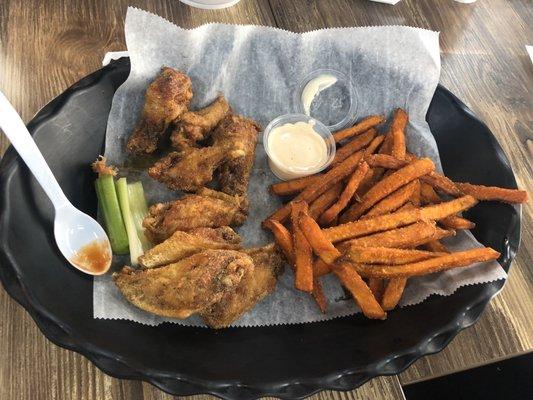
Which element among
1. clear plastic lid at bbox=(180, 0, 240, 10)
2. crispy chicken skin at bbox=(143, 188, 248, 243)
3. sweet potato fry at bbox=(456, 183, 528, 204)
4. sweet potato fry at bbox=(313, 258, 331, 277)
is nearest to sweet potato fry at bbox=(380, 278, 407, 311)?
sweet potato fry at bbox=(313, 258, 331, 277)

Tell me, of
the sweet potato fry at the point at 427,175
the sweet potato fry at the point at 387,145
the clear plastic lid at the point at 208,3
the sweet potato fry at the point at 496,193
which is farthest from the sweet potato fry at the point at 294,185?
the clear plastic lid at the point at 208,3

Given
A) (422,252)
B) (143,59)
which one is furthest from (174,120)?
(422,252)

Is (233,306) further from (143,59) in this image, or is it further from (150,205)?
(143,59)

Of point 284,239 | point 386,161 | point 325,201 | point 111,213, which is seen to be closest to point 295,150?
point 325,201

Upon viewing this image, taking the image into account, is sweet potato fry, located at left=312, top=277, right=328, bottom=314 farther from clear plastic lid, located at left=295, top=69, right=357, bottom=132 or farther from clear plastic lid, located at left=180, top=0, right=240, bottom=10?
clear plastic lid, located at left=180, top=0, right=240, bottom=10

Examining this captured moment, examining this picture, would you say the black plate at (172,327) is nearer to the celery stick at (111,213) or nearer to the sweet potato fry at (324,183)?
the celery stick at (111,213)
